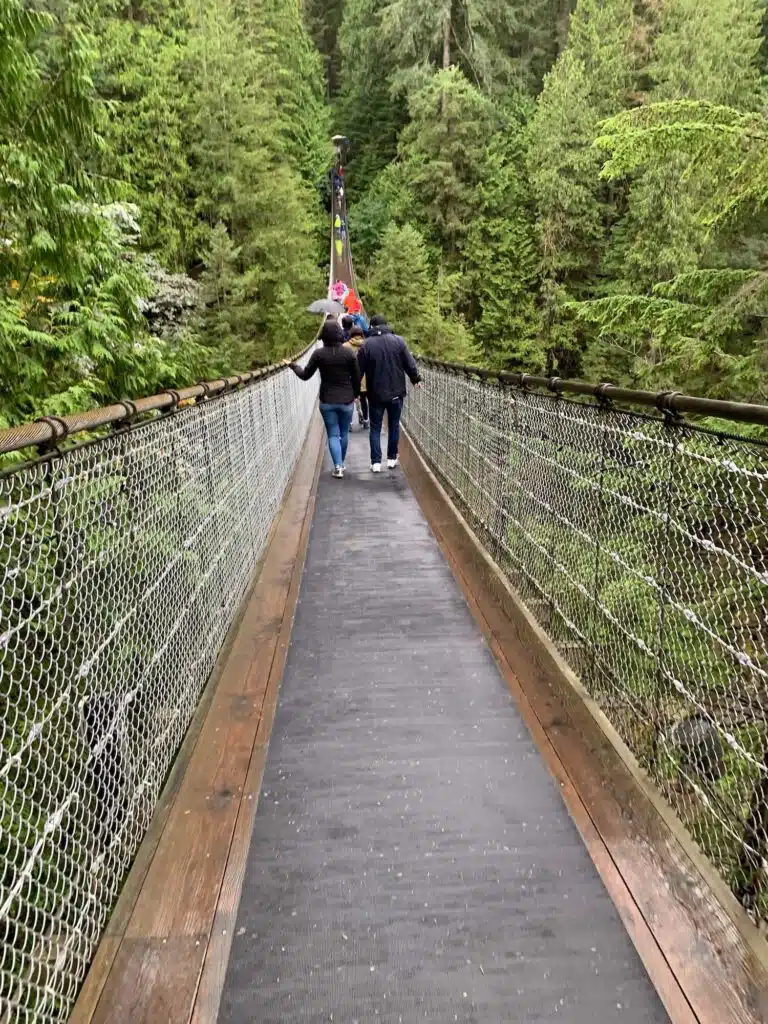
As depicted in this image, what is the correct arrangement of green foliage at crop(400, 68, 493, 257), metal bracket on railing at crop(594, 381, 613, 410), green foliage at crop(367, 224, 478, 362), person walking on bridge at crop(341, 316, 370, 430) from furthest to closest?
green foliage at crop(400, 68, 493, 257), green foliage at crop(367, 224, 478, 362), person walking on bridge at crop(341, 316, 370, 430), metal bracket on railing at crop(594, 381, 613, 410)

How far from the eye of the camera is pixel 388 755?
7.10 ft

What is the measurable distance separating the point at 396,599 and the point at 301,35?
36423mm

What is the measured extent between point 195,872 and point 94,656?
1.99ft

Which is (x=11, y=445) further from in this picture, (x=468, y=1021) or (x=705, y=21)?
(x=705, y=21)

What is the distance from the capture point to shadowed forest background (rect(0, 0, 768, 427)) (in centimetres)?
467

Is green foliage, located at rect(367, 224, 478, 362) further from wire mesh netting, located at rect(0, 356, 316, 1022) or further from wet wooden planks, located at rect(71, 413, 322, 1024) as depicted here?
wet wooden planks, located at rect(71, 413, 322, 1024)

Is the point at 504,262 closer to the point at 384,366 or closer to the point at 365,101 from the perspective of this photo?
the point at 365,101

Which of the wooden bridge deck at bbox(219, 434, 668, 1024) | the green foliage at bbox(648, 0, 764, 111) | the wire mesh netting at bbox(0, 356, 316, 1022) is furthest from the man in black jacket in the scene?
the green foliage at bbox(648, 0, 764, 111)

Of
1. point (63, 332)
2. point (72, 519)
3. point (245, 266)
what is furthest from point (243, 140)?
point (72, 519)

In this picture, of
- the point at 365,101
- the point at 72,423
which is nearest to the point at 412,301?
the point at 365,101

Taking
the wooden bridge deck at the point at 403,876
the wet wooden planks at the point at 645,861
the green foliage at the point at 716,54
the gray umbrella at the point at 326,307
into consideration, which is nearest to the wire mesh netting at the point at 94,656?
the wooden bridge deck at the point at 403,876

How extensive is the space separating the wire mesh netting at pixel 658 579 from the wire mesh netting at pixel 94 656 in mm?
1383

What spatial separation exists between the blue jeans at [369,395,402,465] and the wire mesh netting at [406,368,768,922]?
2.24 metres

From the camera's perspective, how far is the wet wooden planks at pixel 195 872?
4.41 ft
